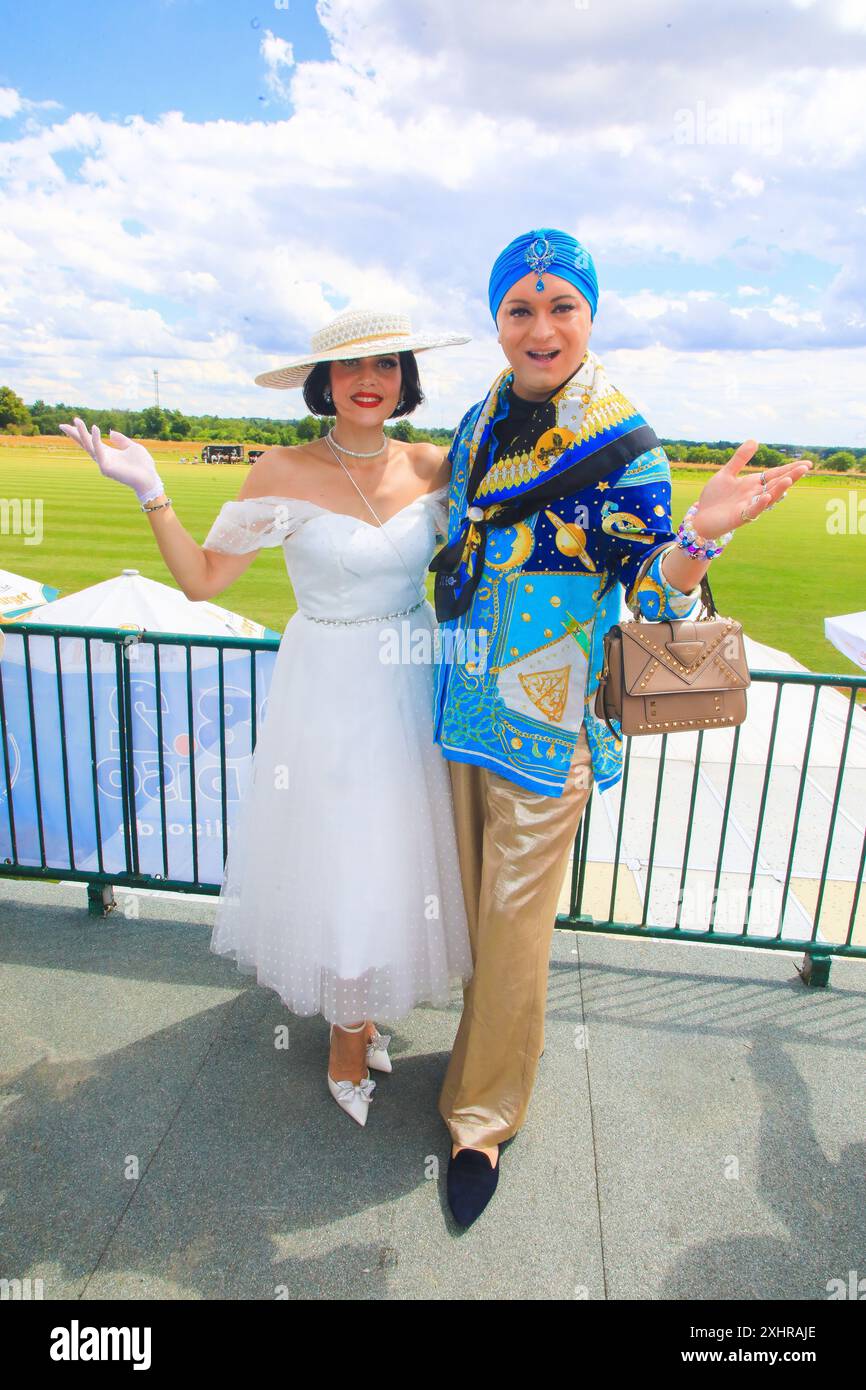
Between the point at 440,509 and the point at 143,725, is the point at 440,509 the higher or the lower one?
the higher one

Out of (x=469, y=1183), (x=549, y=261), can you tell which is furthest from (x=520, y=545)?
(x=469, y=1183)

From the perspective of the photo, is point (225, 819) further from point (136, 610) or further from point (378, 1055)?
point (136, 610)

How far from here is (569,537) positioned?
80.8 inches

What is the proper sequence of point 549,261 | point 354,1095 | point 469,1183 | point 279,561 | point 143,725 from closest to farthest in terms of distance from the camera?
point 549,261 < point 469,1183 < point 354,1095 < point 143,725 < point 279,561

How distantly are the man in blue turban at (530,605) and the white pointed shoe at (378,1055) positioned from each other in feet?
0.92

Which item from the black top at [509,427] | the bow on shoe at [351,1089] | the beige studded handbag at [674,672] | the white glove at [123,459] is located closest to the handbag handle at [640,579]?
the beige studded handbag at [674,672]

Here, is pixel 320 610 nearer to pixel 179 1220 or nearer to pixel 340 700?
pixel 340 700

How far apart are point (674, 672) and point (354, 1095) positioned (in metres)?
1.54

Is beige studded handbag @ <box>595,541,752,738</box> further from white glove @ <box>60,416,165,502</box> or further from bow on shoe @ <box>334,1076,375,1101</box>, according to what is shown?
bow on shoe @ <box>334,1076,375,1101</box>

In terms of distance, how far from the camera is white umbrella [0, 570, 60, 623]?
25.0 feet

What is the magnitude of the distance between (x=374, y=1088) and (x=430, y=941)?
0.54 m

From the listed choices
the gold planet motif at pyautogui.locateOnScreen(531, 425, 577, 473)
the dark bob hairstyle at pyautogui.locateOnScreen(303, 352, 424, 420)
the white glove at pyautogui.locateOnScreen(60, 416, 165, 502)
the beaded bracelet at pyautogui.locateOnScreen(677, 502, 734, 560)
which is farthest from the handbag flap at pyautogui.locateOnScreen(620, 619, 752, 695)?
the white glove at pyautogui.locateOnScreen(60, 416, 165, 502)
